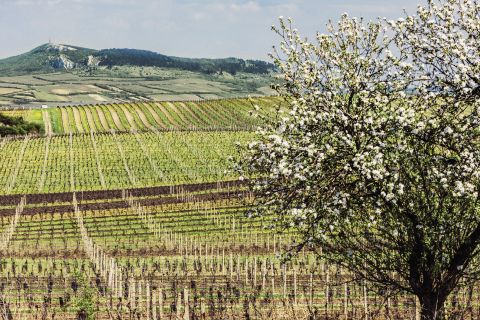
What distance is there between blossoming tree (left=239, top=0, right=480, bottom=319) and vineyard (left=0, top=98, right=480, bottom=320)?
5.00 ft

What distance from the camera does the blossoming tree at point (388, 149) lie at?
20125 mm

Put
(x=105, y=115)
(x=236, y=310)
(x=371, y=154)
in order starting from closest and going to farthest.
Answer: (x=371, y=154) < (x=236, y=310) < (x=105, y=115)

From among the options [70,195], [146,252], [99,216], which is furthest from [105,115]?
[146,252]

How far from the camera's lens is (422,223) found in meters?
21.0

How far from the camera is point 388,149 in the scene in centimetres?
2042

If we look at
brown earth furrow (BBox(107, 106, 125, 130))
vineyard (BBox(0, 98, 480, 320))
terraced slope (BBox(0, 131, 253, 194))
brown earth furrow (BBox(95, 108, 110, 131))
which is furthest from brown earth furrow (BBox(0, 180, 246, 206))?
brown earth furrow (BBox(107, 106, 125, 130))

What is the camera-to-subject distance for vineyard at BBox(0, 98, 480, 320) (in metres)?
31.7

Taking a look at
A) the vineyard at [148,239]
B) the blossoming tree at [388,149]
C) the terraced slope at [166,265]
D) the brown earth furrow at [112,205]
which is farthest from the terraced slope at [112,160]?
the blossoming tree at [388,149]

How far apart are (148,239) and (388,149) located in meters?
44.0

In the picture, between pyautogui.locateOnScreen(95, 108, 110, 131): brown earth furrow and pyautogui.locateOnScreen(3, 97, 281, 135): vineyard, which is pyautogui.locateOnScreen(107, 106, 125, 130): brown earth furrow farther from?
pyautogui.locateOnScreen(95, 108, 110, 131): brown earth furrow

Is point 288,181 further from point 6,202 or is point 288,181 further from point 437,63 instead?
point 6,202

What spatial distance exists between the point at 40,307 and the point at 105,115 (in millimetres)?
130576

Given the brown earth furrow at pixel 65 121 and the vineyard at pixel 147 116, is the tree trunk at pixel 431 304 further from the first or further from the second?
the brown earth furrow at pixel 65 121

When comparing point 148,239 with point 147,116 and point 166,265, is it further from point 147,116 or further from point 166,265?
point 147,116
